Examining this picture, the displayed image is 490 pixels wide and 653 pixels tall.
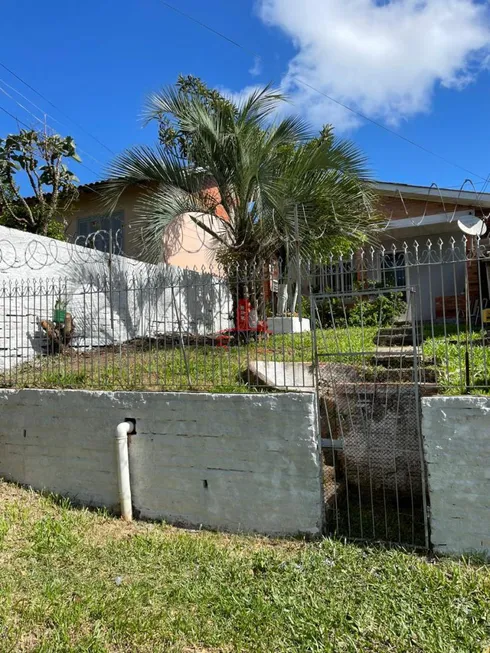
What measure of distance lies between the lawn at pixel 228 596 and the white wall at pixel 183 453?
32 centimetres

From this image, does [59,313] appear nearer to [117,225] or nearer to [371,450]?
[371,450]

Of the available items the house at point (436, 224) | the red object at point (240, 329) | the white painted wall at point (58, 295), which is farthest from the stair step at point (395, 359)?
the house at point (436, 224)

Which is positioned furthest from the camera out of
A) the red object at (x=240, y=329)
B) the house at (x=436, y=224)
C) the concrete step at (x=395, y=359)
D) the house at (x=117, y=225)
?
the house at (x=117, y=225)

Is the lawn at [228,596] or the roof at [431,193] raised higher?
the roof at [431,193]

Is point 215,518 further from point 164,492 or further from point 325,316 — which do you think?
point 325,316

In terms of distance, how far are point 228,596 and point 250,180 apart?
5.54 m

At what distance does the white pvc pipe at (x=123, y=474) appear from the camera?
4.73 metres

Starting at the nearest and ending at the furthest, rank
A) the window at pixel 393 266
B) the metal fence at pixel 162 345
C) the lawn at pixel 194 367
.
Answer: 1. the window at pixel 393 266
2. the lawn at pixel 194 367
3. the metal fence at pixel 162 345

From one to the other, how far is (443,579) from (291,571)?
101 centimetres

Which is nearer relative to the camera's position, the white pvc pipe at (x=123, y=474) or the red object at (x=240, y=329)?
the white pvc pipe at (x=123, y=474)

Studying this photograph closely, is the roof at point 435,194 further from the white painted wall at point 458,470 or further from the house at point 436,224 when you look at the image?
the white painted wall at point 458,470

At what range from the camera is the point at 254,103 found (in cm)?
749

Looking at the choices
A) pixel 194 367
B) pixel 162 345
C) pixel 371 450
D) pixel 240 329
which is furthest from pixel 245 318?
pixel 371 450

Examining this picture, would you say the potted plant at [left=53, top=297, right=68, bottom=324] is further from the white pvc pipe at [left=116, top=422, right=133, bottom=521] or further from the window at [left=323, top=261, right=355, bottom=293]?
the window at [left=323, top=261, right=355, bottom=293]
